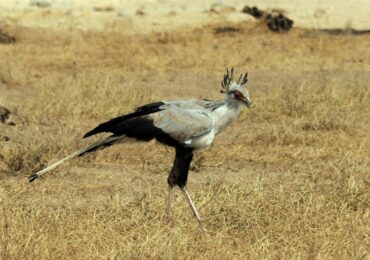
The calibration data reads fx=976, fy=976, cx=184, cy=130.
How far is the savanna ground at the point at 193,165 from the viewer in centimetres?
564

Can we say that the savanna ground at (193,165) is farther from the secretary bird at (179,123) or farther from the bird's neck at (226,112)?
the bird's neck at (226,112)

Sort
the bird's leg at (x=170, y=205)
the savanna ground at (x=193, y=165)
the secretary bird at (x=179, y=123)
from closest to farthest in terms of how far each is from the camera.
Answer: the savanna ground at (x=193, y=165) < the secretary bird at (x=179, y=123) < the bird's leg at (x=170, y=205)

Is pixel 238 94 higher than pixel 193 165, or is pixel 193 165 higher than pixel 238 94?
pixel 238 94

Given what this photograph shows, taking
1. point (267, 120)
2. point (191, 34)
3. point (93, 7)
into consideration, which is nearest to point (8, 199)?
point (267, 120)

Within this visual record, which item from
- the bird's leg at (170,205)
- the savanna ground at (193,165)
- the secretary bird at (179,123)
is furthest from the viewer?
the bird's leg at (170,205)

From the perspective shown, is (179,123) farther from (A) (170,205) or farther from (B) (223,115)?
(A) (170,205)

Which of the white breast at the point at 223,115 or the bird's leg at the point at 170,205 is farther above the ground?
the white breast at the point at 223,115

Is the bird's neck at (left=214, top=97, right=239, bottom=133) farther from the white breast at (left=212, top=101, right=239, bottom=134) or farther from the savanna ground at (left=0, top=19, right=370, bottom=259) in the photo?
the savanna ground at (left=0, top=19, right=370, bottom=259)

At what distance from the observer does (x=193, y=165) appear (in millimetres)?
8461

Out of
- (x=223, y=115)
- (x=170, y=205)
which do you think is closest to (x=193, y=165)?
(x=170, y=205)

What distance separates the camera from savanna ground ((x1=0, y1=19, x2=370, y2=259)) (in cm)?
564

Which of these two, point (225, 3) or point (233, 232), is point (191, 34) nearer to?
point (225, 3)

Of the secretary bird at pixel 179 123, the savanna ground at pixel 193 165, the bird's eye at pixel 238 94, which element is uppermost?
the bird's eye at pixel 238 94

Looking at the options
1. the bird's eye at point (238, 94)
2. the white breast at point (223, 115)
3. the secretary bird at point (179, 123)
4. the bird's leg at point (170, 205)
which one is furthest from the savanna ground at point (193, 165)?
the bird's eye at point (238, 94)
